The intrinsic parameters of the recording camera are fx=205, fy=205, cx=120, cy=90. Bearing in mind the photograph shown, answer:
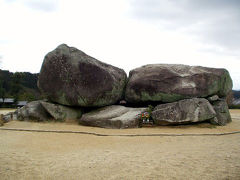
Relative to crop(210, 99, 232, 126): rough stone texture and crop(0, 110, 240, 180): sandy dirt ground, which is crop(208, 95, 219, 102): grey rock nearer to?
crop(210, 99, 232, 126): rough stone texture

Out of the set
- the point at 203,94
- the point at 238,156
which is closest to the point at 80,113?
the point at 203,94

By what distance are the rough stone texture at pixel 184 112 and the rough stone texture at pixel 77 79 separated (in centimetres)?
294

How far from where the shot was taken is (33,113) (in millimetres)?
11414

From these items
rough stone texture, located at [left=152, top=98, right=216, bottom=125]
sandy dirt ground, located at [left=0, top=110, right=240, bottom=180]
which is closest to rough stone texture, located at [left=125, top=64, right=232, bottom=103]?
rough stone texture, located at [left=152, top=98, right=216, bottom=125]

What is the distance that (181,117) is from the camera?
9477 millimetres

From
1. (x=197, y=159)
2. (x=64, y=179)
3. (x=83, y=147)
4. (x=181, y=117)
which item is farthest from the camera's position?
(x=181, y=117)

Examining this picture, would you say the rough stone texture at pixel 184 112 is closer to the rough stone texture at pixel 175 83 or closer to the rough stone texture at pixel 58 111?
the rough stone texture at pixel 175 83

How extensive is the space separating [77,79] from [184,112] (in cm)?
570

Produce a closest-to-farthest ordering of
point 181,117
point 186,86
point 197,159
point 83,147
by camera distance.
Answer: point 197,159, point 83,147, point 181,117, point 186,86

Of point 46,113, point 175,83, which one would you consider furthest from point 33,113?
point 175,83

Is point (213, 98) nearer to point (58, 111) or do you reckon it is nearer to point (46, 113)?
point (58, 111)

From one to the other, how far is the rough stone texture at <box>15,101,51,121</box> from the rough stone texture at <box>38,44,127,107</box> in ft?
2.94

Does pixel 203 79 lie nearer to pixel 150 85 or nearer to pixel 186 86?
pixel 186 86

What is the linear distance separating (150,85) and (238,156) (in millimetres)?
6576
